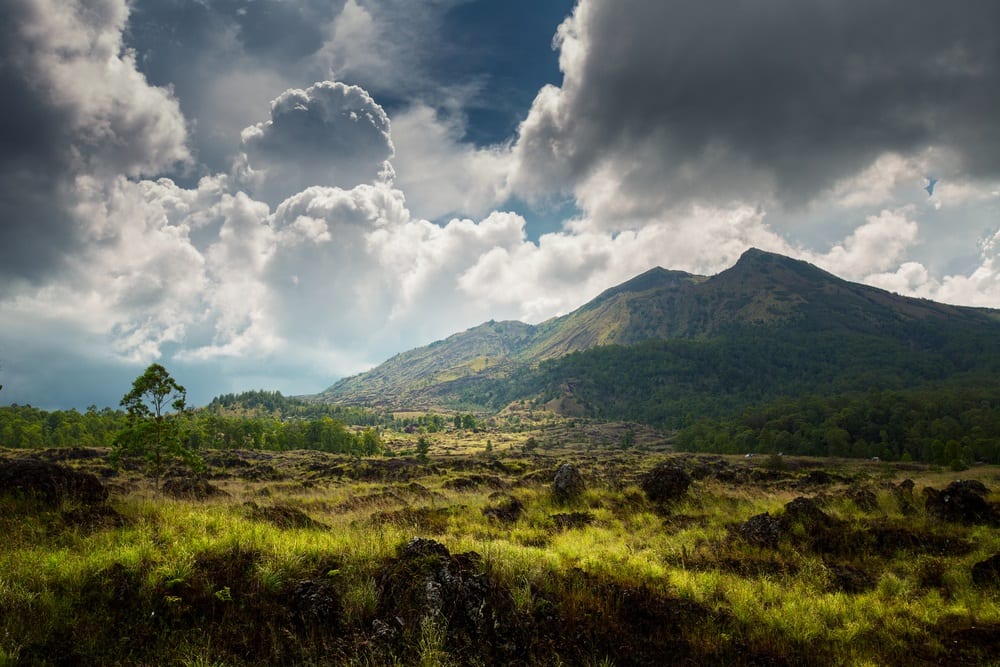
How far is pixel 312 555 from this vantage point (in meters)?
8.16

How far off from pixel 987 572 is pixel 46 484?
912 inches

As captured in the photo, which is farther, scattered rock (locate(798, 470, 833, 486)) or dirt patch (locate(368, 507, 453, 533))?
scattered rock (locate(798, 470, 833, 486))

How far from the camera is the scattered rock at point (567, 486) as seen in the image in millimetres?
19188

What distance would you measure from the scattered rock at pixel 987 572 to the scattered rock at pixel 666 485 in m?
10.2

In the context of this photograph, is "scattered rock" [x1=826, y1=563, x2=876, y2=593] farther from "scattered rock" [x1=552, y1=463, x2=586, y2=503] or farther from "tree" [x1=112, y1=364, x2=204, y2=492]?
"tree" [x1=112, y1=364, x2=204, y2=492]

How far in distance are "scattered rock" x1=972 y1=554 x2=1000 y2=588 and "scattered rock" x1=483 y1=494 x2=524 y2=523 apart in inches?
480

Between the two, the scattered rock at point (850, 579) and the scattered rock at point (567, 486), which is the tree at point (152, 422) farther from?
the scattered rock at point (850, 579)

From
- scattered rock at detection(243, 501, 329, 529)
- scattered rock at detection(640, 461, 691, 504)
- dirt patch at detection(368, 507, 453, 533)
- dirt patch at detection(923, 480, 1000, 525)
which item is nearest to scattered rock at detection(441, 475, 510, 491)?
dirt patch at detection(368, 507, 453, 533)

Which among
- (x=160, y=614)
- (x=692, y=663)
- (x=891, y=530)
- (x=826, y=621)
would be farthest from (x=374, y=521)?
(x=891, y=530)

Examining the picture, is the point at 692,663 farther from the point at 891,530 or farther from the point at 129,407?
the point at 129,407

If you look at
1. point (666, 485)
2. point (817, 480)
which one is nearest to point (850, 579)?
point (666, 485)

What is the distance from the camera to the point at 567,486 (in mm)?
19672

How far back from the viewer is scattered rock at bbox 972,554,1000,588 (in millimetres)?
8489

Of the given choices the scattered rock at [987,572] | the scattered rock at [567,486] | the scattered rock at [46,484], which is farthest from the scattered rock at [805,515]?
the scattered rock at [46,484]
